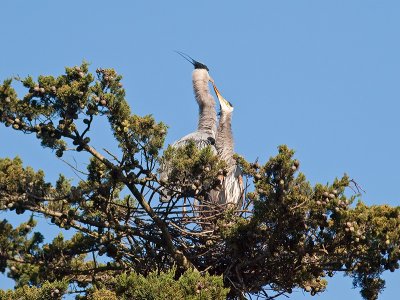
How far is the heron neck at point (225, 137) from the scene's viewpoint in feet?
61.9

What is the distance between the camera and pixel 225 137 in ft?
63.0

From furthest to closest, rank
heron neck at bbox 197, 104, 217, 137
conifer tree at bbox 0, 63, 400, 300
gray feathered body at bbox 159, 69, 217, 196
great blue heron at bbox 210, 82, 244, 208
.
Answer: heron neck at bbox 197, 104, 217, 137, gray feathered body at bbox 159, 69, 217, 196, great blue heron at bbox 210, 82, 244, 208, conifer tree at bbox 0, 63, 400, 300

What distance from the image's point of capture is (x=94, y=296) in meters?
13.5

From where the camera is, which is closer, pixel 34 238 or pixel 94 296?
pixel 94 296

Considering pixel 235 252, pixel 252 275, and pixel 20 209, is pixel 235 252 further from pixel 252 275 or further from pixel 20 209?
pixel 20 209

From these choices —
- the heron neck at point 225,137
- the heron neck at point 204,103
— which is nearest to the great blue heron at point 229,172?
the heron neck at point 225,137

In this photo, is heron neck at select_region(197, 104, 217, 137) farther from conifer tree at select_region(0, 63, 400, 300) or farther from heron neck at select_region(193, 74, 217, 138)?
conifer tree at select_region(0, 63, 400, 300)

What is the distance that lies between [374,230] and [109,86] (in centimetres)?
324

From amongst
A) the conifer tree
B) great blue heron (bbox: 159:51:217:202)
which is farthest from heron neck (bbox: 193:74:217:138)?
the conifer tree

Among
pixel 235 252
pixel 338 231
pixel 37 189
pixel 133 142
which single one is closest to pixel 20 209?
pixel 37 189

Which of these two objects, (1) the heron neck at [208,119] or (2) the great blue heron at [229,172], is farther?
(1) the heron neck at [208,119]

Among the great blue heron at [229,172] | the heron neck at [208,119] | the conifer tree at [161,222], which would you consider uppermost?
the heron neck at [208,119]

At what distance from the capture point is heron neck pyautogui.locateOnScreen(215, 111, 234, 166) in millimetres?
18859

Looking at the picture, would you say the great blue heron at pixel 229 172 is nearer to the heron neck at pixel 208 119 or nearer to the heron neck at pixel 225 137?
the heron neck at pixel 225 137
